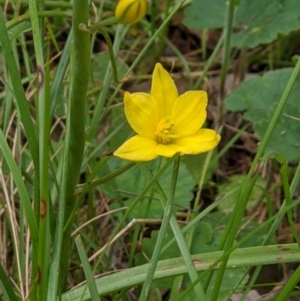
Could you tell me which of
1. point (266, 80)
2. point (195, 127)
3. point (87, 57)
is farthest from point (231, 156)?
point (87, 57)

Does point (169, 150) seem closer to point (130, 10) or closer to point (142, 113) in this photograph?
point (142, 113)

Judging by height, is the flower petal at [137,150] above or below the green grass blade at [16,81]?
below

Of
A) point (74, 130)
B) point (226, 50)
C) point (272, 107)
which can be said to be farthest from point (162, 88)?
point (226, 50)

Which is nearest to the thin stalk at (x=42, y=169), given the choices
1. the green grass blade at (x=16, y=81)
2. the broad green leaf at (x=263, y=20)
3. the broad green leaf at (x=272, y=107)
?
the green grass blade at (x=16, y=81)

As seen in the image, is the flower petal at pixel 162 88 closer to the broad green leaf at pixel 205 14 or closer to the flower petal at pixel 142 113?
the flower petal at pixel 142 113

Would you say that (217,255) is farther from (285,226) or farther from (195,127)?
(285,226)

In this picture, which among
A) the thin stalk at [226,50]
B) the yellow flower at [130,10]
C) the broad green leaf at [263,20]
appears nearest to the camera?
the yellow flower at [130,10]
